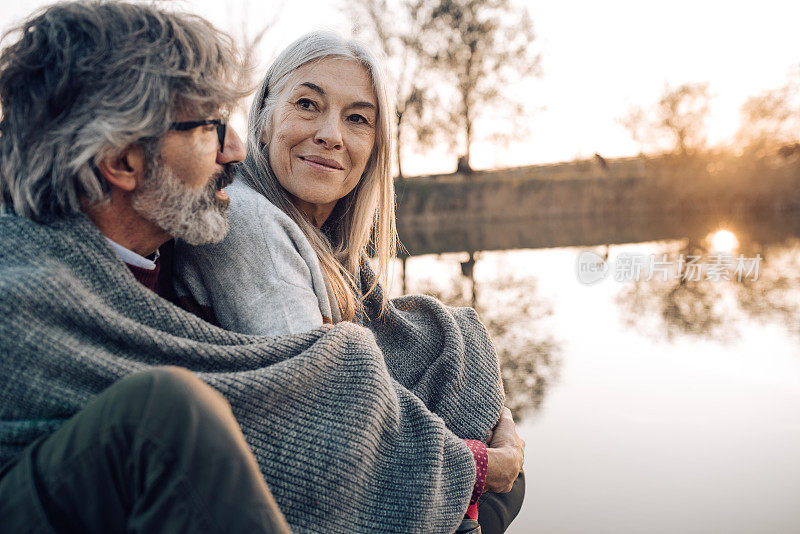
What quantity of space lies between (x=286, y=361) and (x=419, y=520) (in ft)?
1.59

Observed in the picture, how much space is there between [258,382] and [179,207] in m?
0.51

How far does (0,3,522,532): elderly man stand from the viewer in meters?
1.05

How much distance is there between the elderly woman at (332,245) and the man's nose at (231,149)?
5.8 inches

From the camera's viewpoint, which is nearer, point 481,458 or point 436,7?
point 481,458

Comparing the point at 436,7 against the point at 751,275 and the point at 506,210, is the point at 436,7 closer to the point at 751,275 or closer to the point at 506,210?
the point at 506,210

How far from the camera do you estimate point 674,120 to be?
867 inches

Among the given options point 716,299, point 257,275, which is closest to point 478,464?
point 257,275

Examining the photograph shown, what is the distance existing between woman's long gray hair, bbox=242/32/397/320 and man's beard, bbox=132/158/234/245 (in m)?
0.45

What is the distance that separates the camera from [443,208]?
18688 mm

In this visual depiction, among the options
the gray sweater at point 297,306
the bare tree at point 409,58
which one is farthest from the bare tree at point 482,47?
the gray sweater at point 297,306

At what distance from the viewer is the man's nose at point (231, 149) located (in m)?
1.76

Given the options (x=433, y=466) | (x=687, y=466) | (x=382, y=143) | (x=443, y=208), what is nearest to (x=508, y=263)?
(x=687, y=466)

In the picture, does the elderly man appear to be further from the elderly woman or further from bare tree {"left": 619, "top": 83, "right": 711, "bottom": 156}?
bare tree {"left": 619, "top": 83, "right": 711, "bottom": 156}

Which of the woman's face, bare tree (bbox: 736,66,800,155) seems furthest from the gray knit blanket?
bare tree (bbox: 736,66,800,155)
